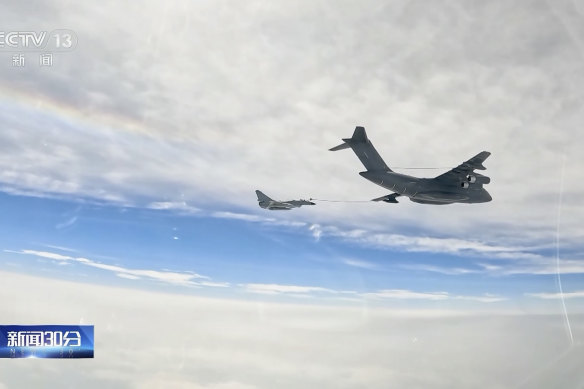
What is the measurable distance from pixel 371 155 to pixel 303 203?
10568mm

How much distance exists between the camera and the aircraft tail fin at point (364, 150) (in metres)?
44.5

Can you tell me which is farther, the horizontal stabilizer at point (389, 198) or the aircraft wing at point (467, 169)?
the horizontal stabilizer at point (389, 198)

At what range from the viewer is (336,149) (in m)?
45.0

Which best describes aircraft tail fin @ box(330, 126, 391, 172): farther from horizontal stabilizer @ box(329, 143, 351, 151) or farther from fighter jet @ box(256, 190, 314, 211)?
fighter jet @ box(256, 190, 314, 211)

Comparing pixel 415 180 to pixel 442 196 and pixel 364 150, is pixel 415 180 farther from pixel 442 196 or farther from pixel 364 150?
pixel 364 150

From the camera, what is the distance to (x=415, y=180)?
146 ft

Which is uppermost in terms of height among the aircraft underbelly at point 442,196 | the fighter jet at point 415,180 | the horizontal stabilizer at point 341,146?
the horizontal stabilizer at point 341,146

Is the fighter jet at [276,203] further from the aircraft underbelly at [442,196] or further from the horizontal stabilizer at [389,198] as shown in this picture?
the aircraft underbelly at [442,196]

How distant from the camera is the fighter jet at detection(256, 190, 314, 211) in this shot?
170 feet

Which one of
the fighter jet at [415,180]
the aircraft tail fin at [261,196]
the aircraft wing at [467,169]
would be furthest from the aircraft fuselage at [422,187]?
the aircraft tail fin at [261,196]

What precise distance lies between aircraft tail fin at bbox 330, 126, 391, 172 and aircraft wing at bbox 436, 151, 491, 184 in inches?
218

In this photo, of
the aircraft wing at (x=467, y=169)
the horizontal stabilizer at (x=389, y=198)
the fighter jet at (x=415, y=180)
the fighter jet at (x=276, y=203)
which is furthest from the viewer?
the fighter jet at (x=276, y=203)

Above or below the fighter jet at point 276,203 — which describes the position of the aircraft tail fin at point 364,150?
above

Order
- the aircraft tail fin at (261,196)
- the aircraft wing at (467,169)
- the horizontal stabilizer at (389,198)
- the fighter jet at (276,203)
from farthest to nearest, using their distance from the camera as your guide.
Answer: the aircraft tail fin at (261,196)
the fighter jet at (276,203)
the horizontal stabilizer at (389,198)
the aircraft wing at (467,169)
